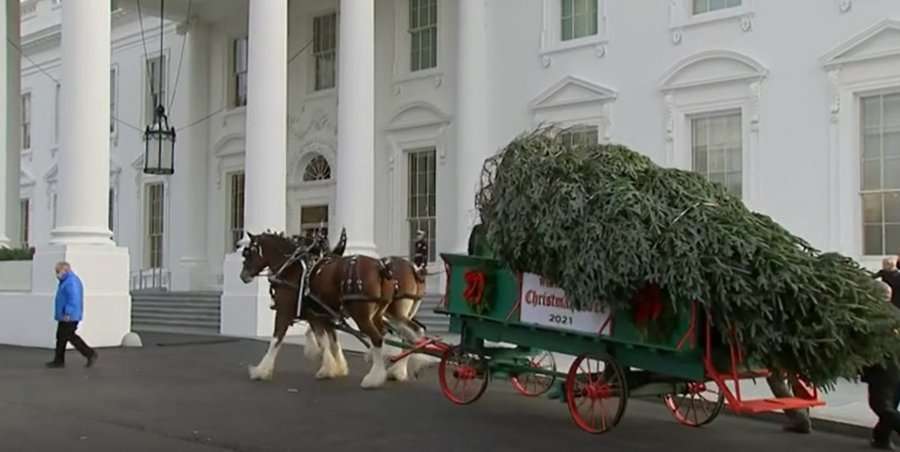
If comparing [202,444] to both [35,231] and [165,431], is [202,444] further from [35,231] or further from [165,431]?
[35,231]

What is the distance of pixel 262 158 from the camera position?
748 inches

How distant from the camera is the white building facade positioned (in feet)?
54.0

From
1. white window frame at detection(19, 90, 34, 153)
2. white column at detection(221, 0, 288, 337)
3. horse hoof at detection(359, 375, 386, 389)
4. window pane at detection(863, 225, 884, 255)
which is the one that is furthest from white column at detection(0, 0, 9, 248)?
window pane at detection(863, 225, 884, 255)

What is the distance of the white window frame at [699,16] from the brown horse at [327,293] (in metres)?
9.20

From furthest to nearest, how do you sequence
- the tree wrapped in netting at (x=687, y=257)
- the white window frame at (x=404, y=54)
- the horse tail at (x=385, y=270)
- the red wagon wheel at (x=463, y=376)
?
the white window frame at (x=404, y=54) → the horse tail at (x=385, y=270) → the red wagon wheel at (x=463, y=376) → the tree wrapped in netting at (x=687, y=257)

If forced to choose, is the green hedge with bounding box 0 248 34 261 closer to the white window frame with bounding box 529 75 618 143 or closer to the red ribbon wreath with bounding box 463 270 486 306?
the white window frame with bounding box 529 75 618 143

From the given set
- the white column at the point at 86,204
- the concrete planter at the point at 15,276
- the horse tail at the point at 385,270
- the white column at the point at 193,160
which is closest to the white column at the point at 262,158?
the white column at the point at 86,204

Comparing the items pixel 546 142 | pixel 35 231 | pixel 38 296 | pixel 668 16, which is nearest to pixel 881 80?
pixel 668 16

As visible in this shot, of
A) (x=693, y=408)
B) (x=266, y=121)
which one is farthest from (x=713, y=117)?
(x=693, y=408)

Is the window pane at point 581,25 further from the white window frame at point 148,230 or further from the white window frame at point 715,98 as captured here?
the white window frame at point 148,230

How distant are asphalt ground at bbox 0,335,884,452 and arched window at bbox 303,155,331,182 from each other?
1232cm

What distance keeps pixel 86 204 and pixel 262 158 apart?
131 inches

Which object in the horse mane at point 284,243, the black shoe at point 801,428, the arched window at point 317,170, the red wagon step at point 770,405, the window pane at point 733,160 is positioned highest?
the arched window at point 317,170

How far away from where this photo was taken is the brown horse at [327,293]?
11750 mm
